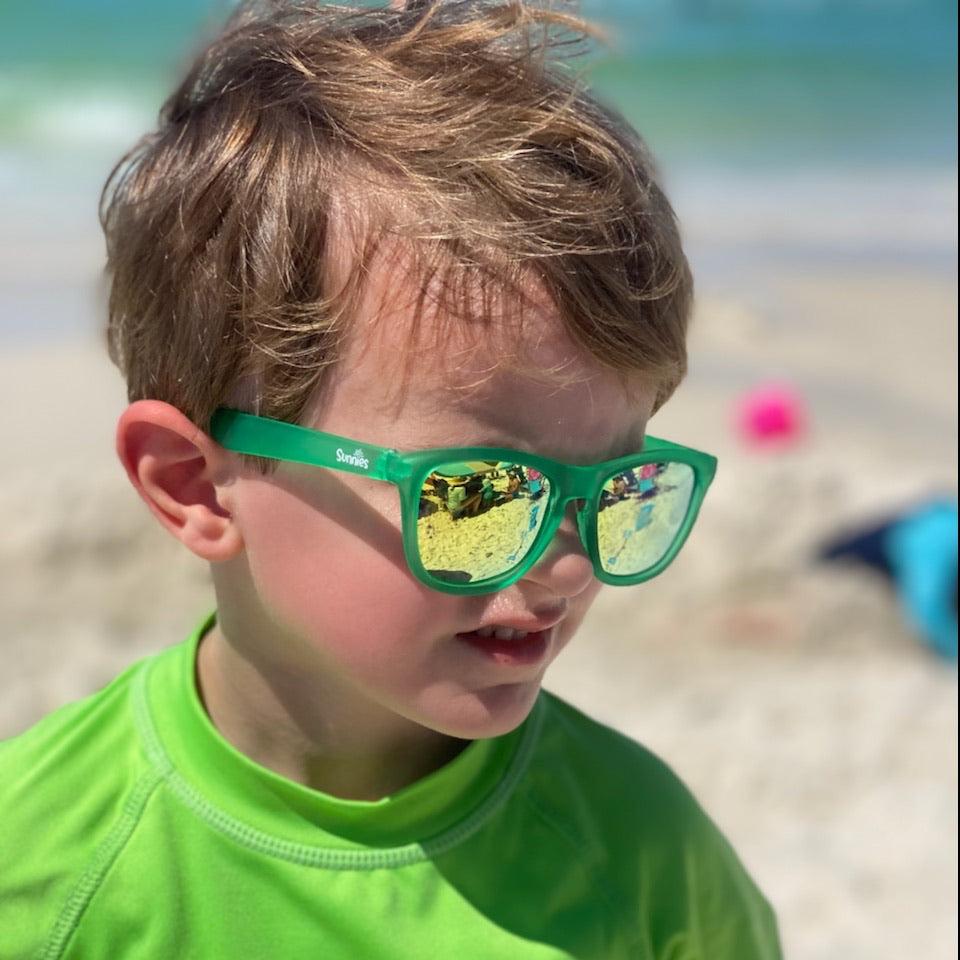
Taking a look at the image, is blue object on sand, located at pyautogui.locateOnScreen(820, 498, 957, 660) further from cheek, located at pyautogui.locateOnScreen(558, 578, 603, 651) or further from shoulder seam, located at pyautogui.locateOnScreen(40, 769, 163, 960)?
shoulder seam, located at pyautogui.locateOnScreen(40, 769, 163, 960)

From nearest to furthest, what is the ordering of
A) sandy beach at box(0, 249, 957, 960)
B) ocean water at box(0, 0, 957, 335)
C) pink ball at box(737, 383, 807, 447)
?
sandy beach at box(0, 249, 957, 960) < pink ball at box(737, 383, 807, 447) < ocean water at box(0, 0, 957, 335)

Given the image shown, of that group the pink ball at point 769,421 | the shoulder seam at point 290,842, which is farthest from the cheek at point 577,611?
the pink ball at point 769,421

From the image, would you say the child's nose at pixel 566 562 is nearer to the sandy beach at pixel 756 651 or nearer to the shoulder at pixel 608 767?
the shoulder at pixel 608 767

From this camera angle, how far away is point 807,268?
11047 mm

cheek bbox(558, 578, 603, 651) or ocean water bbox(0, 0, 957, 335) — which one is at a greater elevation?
cheek bbox(558, 578, 603, 651)

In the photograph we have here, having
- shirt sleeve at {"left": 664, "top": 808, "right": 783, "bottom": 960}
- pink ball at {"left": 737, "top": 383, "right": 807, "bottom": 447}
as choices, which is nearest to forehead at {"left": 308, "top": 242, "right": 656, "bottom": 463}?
shirt sleeve at {"left": 664, "top": 808, "right": 783, "bottom": 960}

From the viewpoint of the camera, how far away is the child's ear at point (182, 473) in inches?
66.1

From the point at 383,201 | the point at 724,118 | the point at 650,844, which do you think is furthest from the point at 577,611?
the point at 724,118

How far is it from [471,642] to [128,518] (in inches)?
128

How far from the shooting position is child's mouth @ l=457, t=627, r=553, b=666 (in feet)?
5.31

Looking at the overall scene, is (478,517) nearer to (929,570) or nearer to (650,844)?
(650,844)

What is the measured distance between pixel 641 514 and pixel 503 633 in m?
0.24

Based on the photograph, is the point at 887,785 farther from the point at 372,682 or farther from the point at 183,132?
the point at 183,132

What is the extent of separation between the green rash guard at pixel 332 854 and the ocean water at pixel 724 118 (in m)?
5.38
